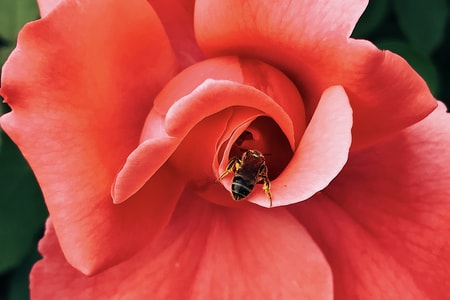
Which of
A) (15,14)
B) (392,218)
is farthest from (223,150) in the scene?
(15,14)

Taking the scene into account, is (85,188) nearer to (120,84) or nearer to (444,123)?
(120,84)

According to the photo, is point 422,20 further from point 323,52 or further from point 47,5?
point 47,5

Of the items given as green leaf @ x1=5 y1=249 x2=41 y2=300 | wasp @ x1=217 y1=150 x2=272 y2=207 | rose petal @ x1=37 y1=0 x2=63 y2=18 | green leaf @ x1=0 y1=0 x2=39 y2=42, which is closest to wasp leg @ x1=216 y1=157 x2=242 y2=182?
wasp @ x1=217 y1=150 x2=272 y2=207

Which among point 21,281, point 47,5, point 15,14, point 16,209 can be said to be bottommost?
point 21,281

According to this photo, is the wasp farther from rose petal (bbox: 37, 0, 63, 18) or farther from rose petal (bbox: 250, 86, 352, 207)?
rose petal (bbox: 37, 0, 63, 18)

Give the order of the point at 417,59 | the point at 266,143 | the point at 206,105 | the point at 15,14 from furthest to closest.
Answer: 1. the point at 417,59
2. the point at 15,14
3. the point at 266,143
4. the point at 206,105

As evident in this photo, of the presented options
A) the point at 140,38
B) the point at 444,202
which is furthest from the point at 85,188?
the point at 444,202
